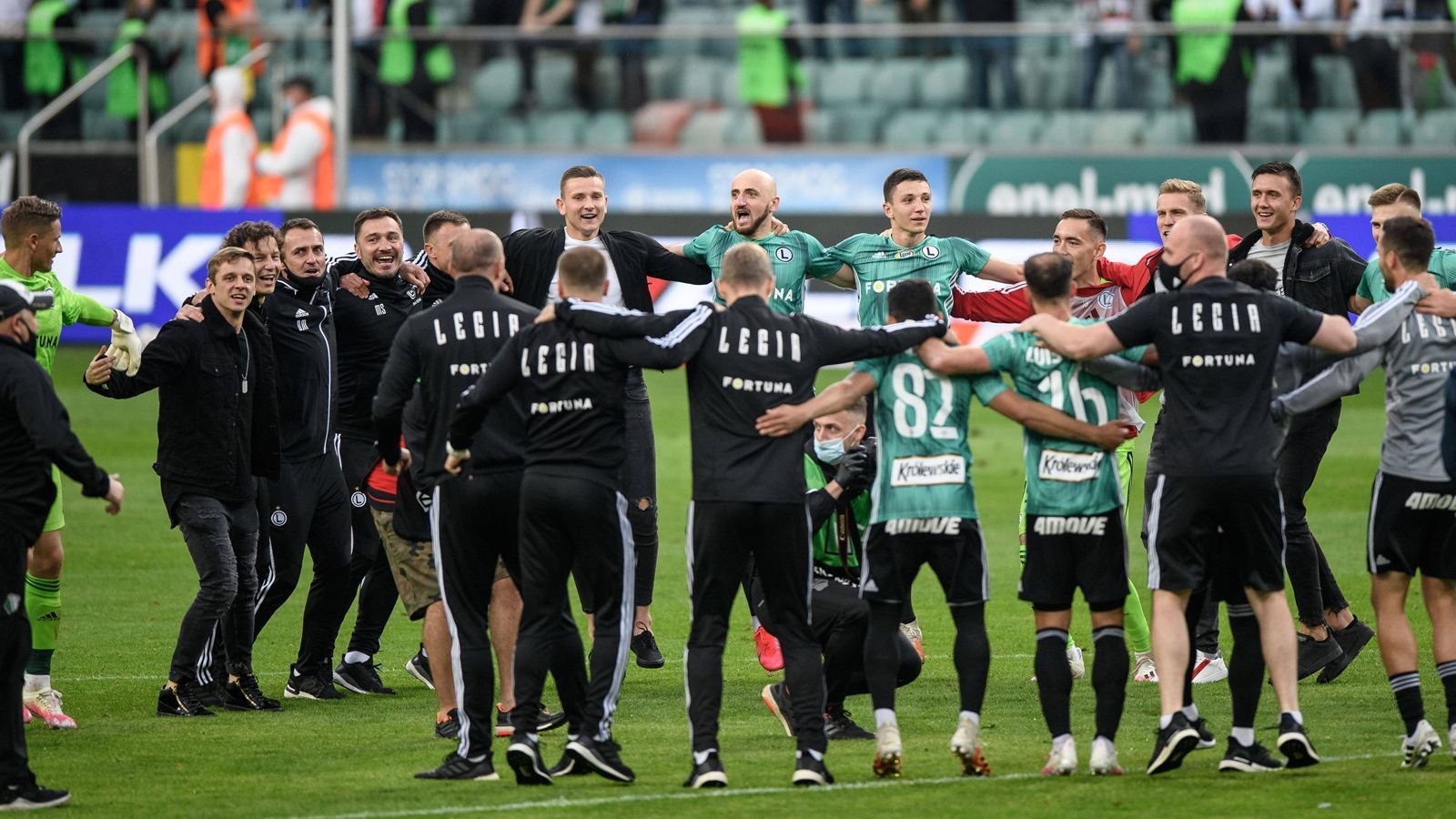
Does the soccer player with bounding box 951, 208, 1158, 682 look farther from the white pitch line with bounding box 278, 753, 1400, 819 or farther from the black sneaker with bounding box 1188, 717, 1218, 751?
the white pitch line with bounding box 278, 753, 1400, 819

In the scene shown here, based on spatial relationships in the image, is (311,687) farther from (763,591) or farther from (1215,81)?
(1215,81)

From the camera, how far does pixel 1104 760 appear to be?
781cm

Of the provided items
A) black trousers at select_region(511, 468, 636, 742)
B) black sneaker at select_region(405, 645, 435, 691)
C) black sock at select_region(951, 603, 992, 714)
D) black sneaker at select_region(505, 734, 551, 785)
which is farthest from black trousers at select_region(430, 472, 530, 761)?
black sneaker at select_region(405, 645, 435, 691)

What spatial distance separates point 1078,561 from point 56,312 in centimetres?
525

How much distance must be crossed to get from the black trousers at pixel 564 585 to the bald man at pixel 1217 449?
2014mm

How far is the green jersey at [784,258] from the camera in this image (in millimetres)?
10547

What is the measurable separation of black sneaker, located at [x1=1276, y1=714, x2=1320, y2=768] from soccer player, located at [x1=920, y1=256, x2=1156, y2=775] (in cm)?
67

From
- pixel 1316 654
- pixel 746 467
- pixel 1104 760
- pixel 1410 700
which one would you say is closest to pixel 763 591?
pixel 746 467

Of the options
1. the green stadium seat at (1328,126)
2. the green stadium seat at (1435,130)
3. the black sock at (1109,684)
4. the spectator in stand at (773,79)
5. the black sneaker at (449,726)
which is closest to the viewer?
the black sock at (1109,684)

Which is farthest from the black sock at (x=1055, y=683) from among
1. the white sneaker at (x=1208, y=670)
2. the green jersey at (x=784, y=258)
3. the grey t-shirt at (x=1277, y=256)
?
the grey t-shirt at (x=1277, y=256)

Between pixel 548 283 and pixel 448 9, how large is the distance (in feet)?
58.3

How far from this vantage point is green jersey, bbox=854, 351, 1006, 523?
26.4 ft

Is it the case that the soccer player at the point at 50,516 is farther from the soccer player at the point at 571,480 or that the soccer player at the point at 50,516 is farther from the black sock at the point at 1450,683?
the black sock at the point at 1450,683

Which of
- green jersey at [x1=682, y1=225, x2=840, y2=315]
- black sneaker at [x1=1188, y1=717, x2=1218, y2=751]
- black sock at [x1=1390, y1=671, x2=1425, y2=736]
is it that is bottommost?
black sneaker at [x1=1188, y1=717, x2=1218, y2=751]
